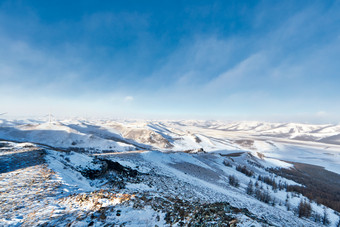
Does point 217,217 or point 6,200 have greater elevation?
point 217,217

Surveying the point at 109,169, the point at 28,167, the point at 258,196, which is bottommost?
the point at 258,196

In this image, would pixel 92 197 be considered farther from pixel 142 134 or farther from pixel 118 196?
pixel 142 134

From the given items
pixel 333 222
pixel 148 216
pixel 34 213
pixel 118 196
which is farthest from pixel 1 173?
pixel 333 222

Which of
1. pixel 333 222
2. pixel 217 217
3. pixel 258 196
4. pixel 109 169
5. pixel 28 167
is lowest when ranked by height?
pixel 333 222

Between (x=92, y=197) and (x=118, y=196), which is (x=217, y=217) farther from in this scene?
(x=92, y=197)

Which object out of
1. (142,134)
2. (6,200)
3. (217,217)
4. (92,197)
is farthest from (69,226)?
(142,134)

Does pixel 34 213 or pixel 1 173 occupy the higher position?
pixel 34 213

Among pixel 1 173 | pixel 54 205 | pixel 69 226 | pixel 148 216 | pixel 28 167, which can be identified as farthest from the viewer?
→ pixel 28 167

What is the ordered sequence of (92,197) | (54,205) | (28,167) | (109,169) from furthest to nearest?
(109,169), (28,167), (92,197), (54,205)

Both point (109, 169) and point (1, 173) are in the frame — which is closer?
point (1, 173)
